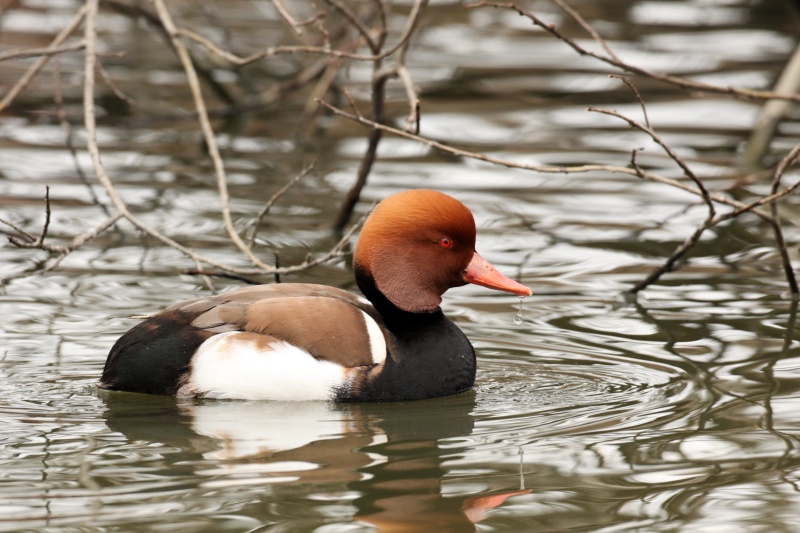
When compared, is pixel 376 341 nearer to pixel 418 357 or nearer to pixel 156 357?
pixel 418 357

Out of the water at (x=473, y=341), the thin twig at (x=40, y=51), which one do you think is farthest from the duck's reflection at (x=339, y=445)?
the thin twig at (x=40, y=51)

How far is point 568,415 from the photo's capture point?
5395 millimetres

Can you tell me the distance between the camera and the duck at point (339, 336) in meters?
5.49

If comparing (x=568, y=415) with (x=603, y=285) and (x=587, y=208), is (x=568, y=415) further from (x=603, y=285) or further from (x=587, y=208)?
(x=587, y=208)

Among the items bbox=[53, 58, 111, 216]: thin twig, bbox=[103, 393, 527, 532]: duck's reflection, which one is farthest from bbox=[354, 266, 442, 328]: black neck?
bbox=[53, 58, 111, 216]: thin twig

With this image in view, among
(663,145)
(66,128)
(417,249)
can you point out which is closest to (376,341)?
(417,249)

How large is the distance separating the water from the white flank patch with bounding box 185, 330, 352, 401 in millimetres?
89

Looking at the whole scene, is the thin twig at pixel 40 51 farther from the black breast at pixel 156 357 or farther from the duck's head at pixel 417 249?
the duck's head at pixel 417 249

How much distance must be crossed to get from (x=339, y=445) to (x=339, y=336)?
627 mm

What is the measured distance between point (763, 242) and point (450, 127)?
164 inches

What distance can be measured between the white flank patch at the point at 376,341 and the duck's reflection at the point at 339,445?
199 mm

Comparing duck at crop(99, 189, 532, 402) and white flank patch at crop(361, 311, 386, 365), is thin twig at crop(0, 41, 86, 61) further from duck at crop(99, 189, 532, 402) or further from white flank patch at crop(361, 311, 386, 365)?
white flank patch at crop(361, 311, 386, 365)

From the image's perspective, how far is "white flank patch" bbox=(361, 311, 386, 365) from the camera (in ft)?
18.3

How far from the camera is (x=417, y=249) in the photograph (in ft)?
18.8
